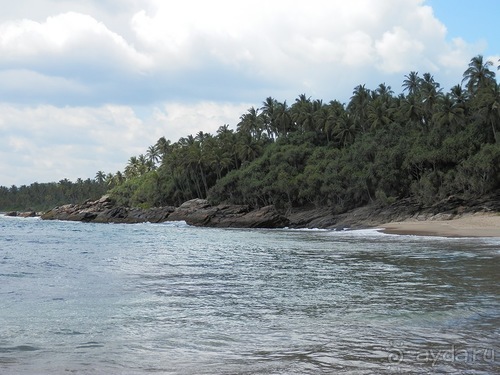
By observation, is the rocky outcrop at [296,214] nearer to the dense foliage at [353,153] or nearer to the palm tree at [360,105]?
the dense foliage at [353,153]

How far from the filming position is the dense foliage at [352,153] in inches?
2469

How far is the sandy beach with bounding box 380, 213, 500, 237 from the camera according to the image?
39.9m

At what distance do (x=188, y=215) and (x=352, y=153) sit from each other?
1130 inches

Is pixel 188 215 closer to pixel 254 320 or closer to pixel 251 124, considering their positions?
pixel 251 124

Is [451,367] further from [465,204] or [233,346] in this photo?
[465,204]

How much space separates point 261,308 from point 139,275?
25.7 feet

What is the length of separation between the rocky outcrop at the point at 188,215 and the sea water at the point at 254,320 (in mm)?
51546

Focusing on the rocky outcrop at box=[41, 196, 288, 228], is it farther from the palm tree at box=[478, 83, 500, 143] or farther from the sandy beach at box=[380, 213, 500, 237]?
the palm tree at box=[478, 83, 500, 143]

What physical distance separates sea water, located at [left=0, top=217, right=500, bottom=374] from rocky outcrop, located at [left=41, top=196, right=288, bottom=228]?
5155 centimetres

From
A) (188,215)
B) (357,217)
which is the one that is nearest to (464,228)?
(357,217)

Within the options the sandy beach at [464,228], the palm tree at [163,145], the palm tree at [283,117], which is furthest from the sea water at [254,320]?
the palm tree at [163,145]

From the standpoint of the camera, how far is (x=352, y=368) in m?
6.48

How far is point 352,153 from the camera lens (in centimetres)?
7731

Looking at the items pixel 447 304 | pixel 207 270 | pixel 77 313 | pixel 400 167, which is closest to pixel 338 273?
pixel 207 270
